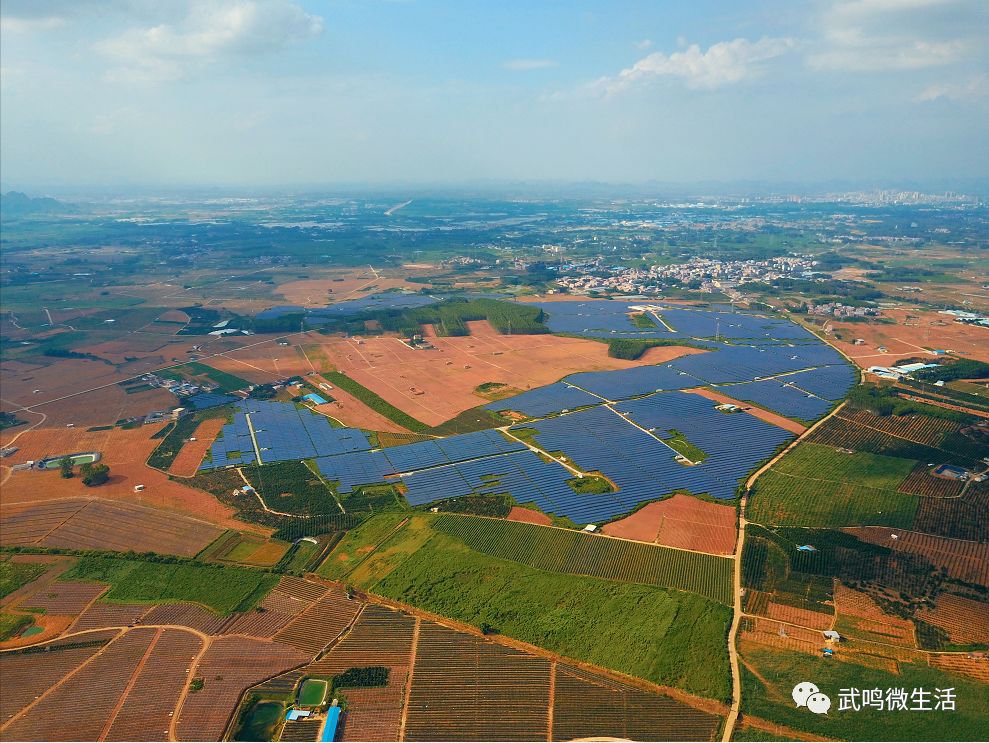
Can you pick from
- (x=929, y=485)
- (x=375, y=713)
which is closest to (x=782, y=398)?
(x=929, y=485)

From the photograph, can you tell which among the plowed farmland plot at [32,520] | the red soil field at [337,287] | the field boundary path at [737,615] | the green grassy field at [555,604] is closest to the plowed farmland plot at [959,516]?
the field boundary path at [737,615]

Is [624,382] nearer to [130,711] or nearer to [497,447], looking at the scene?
[497,447]

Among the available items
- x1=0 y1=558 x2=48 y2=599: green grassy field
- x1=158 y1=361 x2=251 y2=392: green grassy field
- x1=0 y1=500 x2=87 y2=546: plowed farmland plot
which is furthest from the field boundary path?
x1=158 y1=361 x2=251 y2=392: green grassy field

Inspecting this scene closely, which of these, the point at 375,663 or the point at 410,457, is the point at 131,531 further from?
the point at 375,663

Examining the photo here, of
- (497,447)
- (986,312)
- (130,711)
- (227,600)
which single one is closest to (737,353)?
(497,447)

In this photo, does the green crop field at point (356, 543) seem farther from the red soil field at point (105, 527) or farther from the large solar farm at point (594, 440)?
the red soil field at point (105, 527)

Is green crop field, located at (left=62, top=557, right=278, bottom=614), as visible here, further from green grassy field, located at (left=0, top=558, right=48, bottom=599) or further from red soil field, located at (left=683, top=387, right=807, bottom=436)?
red soil field, located at (left=683, top=387, right=807, bottom=436)

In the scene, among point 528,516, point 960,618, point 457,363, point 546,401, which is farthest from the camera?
point 457,363
